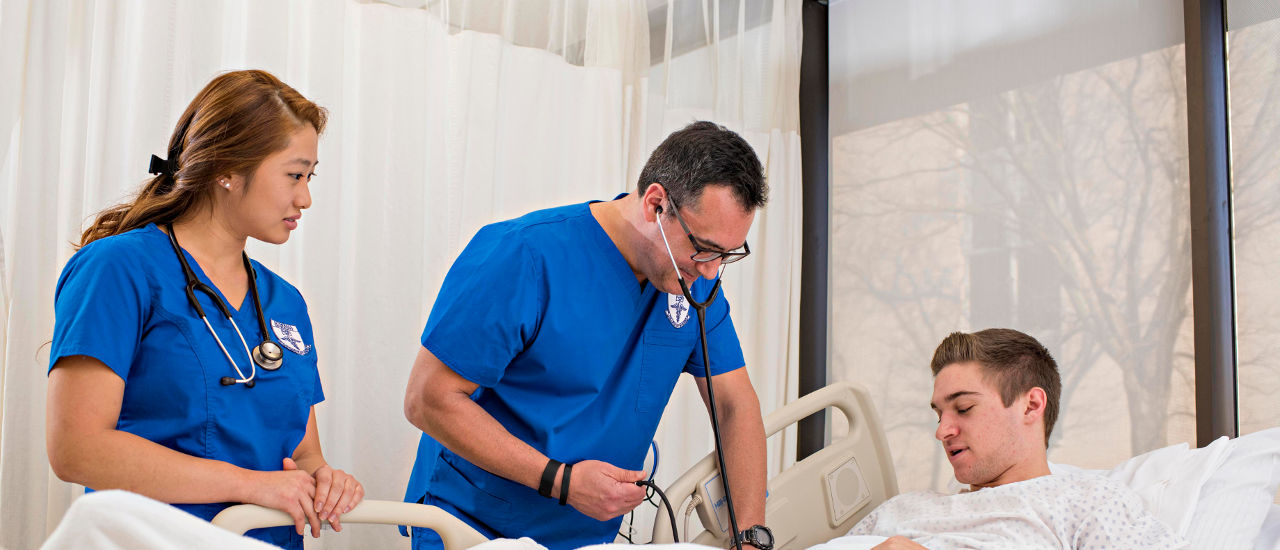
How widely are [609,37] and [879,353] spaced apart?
1325 mm

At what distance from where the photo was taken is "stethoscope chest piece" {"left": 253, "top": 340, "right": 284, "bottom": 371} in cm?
125

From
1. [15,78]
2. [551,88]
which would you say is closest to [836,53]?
[551,88]

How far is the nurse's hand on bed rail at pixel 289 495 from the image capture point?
3.79 feet

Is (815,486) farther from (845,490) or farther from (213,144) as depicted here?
(213,144)

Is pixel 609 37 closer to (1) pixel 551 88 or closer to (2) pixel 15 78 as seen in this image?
(1) pixel 551 88

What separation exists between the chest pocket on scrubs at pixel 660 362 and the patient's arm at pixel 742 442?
0.27 feet

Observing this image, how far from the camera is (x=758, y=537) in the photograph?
1.52 m

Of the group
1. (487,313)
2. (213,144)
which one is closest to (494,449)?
(487,313)

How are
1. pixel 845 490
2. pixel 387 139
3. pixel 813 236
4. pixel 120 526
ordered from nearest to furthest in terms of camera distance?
pixel 120 526 → pixel 845 490 → pixel 387 139 → pixel 813 236

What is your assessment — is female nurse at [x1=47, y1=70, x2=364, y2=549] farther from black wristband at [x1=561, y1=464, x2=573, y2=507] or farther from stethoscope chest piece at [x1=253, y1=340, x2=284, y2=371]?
black wristband at [x1=561, y1=464, x2=573, y2=507]

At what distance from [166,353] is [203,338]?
0.16ft

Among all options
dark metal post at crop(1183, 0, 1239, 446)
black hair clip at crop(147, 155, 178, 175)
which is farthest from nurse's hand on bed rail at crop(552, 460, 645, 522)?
dark metal post at crop(1183, 0, 1239, 446)

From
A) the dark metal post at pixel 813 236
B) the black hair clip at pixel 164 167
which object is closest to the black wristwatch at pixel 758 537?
→ the black hair clip at pixel 164 167

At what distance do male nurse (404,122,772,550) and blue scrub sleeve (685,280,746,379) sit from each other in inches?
3.0
